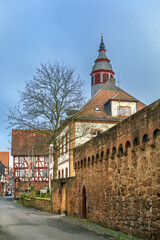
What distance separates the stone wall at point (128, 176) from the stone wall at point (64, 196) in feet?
10.3

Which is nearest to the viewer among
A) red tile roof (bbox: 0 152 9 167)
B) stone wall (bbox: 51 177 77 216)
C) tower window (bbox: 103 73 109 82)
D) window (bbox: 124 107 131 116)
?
stone wall (bbox: 51 177 77 216)

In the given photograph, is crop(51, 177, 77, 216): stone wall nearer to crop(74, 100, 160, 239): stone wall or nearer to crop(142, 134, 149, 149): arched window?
crop(74, 100, 160, 239): stone wall

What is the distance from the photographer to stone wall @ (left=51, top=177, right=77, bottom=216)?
19812mm

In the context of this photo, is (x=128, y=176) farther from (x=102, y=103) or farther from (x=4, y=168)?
(x=4, y=168)

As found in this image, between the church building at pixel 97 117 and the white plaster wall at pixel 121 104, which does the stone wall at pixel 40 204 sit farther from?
the white plaster wall at pixel 121 104

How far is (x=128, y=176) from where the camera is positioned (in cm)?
1134

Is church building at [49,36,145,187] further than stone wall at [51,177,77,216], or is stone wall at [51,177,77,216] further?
church building at [49,36,145,187]

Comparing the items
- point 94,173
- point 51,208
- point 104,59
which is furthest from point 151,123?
point 104,59

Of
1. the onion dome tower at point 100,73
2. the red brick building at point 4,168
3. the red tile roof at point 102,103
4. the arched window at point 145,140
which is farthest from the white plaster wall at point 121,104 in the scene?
the red brick building at point 4,168

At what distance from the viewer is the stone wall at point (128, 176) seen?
9.30 metres

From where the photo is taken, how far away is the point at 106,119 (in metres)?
33.8

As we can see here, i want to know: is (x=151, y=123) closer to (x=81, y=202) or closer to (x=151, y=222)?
(x=151, y=222)

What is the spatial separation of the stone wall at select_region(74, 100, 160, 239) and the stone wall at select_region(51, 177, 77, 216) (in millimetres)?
3144

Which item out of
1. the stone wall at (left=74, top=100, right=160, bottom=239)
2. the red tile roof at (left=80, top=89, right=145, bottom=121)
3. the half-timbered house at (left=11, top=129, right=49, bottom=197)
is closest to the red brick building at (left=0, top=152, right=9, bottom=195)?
the half-timbered house at (left=11, top=129, right=49, bottom=197)
